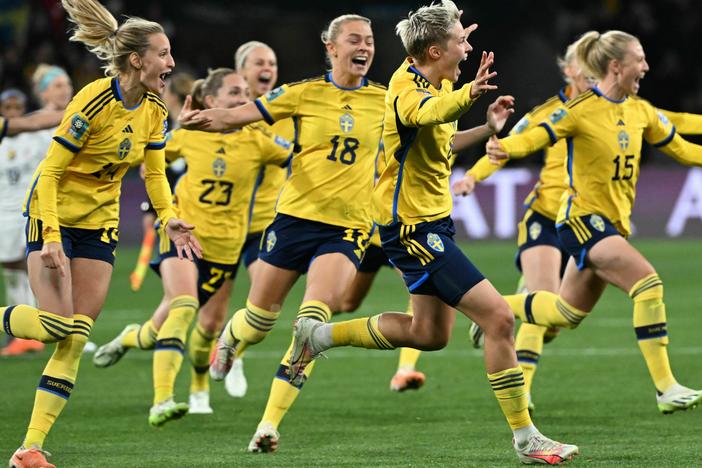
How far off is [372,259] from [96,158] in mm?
3453

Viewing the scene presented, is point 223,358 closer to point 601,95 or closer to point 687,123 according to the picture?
point 601,95

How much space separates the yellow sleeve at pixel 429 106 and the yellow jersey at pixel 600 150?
201 cm

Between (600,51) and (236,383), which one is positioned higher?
(600,51)

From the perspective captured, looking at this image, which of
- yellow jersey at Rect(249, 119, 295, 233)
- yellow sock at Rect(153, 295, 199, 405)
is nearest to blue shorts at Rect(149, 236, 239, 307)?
yellow sock at Rect(153, 295, 199, 405)

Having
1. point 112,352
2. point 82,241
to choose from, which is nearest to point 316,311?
point 82,241

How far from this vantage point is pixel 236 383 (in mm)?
9734

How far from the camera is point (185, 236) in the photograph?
6746 millimetres

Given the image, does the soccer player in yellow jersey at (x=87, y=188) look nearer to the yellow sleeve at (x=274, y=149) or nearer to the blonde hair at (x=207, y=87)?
the blonde hair at (x=207, y=87)

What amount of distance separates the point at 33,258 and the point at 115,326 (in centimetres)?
708

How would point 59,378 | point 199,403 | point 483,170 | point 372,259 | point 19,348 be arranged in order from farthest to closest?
point 19,348 < point 372,259 < point 199,403 < point 483,170 < point 59,378

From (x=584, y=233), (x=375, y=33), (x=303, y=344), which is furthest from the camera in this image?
(x=375, y=33)

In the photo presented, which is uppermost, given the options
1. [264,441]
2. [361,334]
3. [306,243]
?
[306,243]

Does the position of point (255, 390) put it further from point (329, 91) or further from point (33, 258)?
point (33, 258)

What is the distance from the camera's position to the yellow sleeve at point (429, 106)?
228 inches
